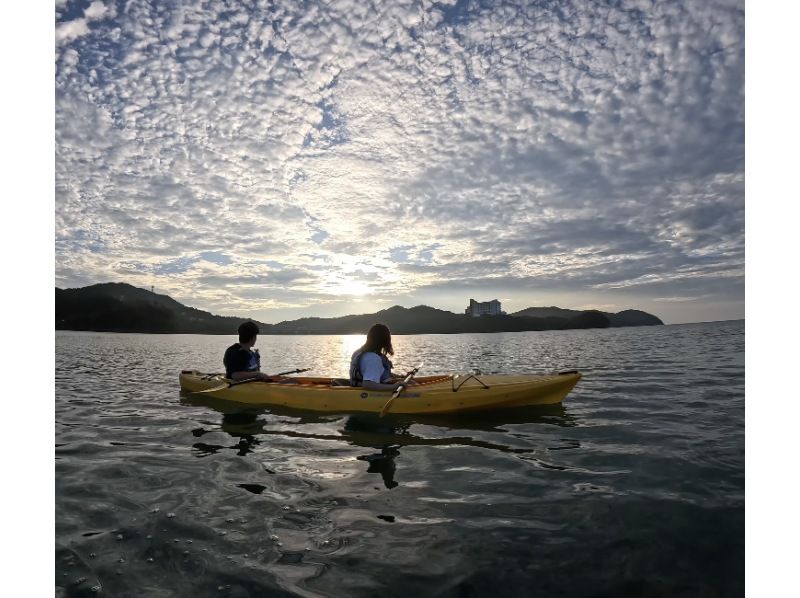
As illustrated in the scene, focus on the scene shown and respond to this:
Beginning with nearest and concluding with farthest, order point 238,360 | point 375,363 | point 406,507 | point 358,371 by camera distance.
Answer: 1. point 406,507
2. point 375,363
3. point 358,371
4. point 238,360

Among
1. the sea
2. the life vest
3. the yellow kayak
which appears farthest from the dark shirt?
the life vest

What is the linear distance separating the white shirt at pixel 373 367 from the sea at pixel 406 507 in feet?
3.88

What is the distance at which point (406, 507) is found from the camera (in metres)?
5.50

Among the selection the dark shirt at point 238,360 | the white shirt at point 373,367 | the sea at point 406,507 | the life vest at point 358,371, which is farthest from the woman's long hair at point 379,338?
the dark shirt at point 238,360

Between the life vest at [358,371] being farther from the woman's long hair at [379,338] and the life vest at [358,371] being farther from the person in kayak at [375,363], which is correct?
the woman's long hair at [379,338]

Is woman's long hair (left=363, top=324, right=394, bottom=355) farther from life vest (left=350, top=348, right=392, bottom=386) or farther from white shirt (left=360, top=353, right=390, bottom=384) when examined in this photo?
life vest (left=350, top=348, right=392, bottom=386)

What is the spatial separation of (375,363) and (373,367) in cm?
13

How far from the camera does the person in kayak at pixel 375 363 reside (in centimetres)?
1073

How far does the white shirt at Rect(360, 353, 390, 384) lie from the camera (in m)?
11.1

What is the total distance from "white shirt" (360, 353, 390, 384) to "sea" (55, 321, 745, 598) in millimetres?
1183

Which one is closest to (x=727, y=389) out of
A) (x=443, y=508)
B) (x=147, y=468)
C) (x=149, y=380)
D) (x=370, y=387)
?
(x=370, y=387)

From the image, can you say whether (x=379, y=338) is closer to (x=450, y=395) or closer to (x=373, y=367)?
(x=373, y=367)

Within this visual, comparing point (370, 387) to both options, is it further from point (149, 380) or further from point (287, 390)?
point (149, 380)

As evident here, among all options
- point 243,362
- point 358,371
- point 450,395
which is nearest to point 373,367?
point 358,371
